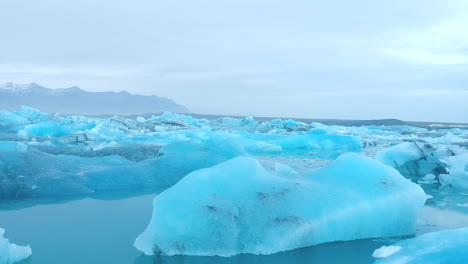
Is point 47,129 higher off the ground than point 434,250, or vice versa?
point 434,250

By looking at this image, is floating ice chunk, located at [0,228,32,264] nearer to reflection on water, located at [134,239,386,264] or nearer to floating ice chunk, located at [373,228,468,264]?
reflection on water, located at [134,239,386,264]

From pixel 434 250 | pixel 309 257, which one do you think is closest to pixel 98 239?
pixel 309 257

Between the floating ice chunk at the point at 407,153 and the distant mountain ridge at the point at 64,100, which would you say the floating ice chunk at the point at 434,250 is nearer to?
the floating ice chunk at the point at 407,153

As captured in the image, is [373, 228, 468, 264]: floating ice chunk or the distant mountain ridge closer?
[373, 228, 468, 264]: floating ice chunk

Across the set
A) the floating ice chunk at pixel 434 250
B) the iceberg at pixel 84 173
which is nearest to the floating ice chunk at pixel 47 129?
the iceberg at pixel 84 173

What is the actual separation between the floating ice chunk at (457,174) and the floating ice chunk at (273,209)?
2.39 m

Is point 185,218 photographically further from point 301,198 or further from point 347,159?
point 347,159

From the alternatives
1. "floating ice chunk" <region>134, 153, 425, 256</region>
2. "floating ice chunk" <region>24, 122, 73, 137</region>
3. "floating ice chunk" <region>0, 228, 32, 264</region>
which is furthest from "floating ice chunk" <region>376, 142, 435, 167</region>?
"floating ice chunk" <region>24, 122, 73, 137</region>

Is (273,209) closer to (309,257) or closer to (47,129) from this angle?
(309,257)

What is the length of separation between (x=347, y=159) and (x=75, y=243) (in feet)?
7.73

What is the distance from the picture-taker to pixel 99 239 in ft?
9.59

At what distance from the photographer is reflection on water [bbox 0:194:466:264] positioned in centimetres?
256

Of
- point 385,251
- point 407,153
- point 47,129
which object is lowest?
point 47,129

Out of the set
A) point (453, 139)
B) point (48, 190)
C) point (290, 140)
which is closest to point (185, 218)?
point (48, 190)
